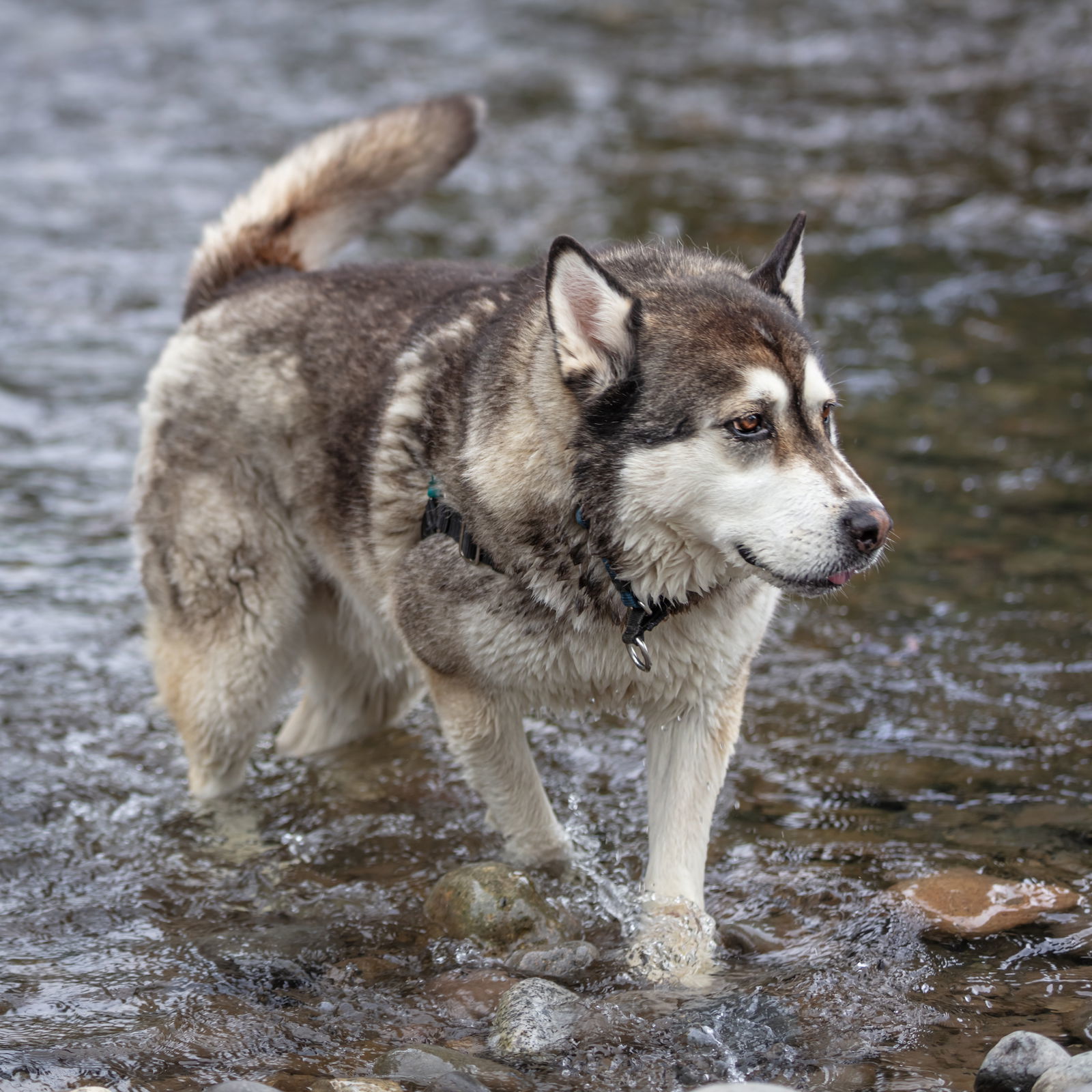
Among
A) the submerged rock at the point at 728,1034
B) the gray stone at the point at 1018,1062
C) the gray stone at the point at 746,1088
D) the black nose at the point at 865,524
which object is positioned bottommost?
the submerged rock at the point at 728,1034

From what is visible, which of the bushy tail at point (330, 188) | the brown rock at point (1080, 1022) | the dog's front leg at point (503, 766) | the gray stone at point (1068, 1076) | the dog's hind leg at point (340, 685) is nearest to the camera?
the gray stone at point (1068, 1076)

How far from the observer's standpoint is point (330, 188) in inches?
212

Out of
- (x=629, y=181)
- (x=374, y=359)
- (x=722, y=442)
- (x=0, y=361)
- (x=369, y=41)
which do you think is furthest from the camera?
(x=369, y=41)

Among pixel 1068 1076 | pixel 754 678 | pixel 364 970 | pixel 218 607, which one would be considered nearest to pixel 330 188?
pixel 218 607

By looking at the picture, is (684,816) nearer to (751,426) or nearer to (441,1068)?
(441,1068)

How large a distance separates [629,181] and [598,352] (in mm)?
8871

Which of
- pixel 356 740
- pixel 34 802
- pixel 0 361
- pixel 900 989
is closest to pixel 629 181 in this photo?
pixel 0 361

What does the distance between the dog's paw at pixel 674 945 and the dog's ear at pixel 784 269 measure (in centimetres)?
176

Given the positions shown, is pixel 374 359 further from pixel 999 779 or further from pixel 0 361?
pixel 0 361

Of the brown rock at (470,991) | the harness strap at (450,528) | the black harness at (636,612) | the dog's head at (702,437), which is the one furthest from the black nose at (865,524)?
the brown rock at (470,991)

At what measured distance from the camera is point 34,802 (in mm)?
5102

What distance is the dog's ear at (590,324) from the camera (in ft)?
12.2

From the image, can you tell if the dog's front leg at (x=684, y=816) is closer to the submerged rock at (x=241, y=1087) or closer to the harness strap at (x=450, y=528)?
the harness strap at (x=450, y=528)

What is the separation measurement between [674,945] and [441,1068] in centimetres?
86
